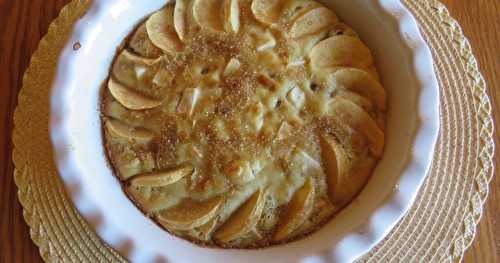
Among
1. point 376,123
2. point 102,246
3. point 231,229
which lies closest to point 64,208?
point 102,246

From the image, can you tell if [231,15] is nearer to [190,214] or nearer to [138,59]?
[138,59]

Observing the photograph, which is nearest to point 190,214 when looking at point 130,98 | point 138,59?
point 130,98

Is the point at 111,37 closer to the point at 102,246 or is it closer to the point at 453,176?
the point at 102,246

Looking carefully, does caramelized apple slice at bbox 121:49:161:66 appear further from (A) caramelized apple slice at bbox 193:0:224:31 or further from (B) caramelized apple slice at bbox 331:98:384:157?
(B) caramelized apple slice at bbox 331:98:384:157

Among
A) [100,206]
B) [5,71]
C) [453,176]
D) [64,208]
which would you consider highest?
[5,71]

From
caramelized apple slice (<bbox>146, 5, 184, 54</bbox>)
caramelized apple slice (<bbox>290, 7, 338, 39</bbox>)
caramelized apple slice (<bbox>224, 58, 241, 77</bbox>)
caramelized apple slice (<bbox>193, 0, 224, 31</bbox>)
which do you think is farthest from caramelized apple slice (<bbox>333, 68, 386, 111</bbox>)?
caramelized apple slice (<bbox>146, 5, 184, 54</bbox>)

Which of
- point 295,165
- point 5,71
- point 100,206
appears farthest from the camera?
point 5,71
